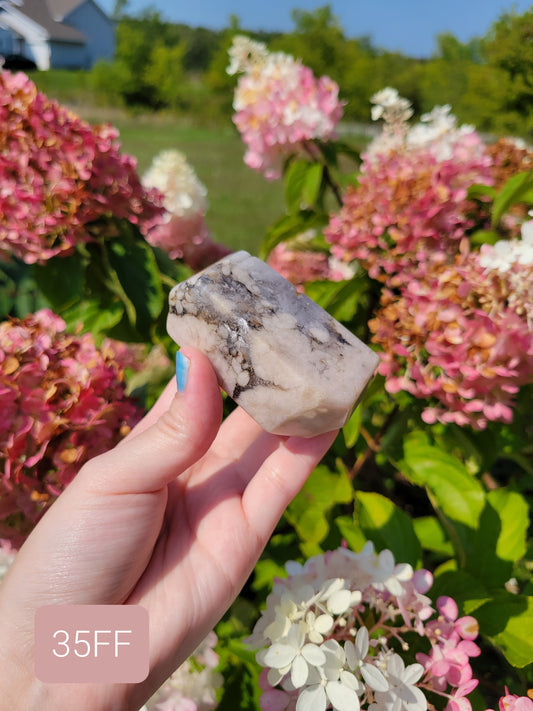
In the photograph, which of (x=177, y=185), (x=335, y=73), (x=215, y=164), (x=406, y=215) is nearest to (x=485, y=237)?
(x=406, y=215)

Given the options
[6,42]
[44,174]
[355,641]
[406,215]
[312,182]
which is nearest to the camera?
[355,641]

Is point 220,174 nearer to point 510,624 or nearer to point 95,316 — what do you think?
point 95,316

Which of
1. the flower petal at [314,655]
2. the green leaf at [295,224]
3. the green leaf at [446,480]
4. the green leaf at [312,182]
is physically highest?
the green leaf at [312,182]

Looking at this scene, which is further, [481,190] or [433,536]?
[433,536]

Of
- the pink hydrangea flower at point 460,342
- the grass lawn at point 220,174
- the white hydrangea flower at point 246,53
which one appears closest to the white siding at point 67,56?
the white hydrangea flower at point 246,53

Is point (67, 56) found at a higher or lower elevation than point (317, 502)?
higher

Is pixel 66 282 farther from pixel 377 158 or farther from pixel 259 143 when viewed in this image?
pixel 377 158

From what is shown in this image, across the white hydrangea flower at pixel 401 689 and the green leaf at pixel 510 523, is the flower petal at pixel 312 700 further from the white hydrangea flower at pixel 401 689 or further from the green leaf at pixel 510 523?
the green leaf at pixel 510 523
